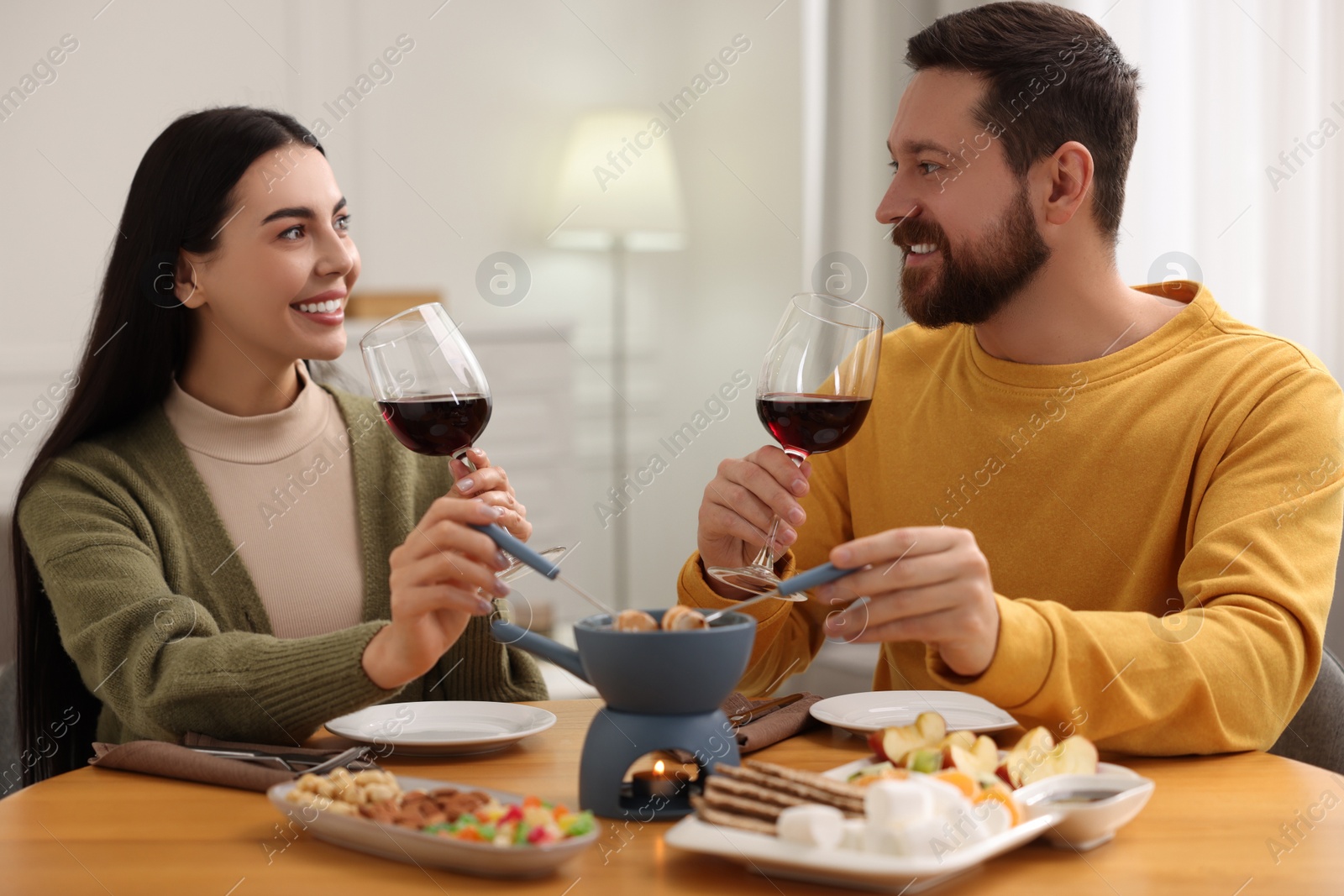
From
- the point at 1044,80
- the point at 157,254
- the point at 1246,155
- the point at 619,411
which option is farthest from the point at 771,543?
the point at 619,411

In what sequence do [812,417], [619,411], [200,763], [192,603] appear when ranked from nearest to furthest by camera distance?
[200,763] → [812,417] → [192,603] → [619,411]

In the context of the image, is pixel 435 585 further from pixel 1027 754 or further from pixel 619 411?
pixel 619 411

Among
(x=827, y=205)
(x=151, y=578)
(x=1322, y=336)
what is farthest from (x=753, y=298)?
(x=151, y=578)

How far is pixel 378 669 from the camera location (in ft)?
3.98

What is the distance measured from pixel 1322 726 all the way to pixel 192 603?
128 cm

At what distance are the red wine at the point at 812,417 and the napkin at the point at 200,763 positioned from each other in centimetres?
52

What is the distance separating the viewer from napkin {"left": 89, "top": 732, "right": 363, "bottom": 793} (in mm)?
1026

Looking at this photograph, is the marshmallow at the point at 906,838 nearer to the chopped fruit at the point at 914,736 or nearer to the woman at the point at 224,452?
the chopped fruit at the point at 914,736

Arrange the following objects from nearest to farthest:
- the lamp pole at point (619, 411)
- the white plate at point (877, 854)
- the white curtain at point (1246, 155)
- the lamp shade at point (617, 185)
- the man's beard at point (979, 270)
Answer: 1. the white plate at point (877, 854)
2. the man's beard at point (979, 270)
3. the white curtain at point (1246, 155)
4. the lamp shade at point (617, 185)
5. the lamp pole at point (619, 411)

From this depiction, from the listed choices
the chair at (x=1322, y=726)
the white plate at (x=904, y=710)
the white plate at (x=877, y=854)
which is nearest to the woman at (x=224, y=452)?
the white plate at (x=904, y=710)

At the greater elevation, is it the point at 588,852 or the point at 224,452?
the point at 224,452

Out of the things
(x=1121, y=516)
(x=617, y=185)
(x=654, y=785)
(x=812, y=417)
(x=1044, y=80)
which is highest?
(x=617, y=185)

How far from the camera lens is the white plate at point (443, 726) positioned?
1136 millimetres

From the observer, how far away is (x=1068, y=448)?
1.55 m
